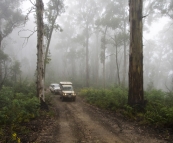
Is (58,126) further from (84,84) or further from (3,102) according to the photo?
(84,84)

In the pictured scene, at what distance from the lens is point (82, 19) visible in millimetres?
31453

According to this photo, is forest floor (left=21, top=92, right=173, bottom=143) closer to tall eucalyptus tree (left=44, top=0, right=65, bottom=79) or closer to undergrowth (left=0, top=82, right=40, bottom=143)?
undergrowth (left=0, top=82, right=40, bottom=143)

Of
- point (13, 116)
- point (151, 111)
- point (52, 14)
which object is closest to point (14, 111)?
point (13, 116)

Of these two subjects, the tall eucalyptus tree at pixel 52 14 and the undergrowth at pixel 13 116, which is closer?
the undergrowth at pixel 13 116

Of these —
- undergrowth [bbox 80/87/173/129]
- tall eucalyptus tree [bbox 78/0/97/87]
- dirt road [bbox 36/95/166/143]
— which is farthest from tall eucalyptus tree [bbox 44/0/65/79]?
dirt road [bbox 36/95/166/143]

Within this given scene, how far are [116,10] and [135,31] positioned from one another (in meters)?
18.1

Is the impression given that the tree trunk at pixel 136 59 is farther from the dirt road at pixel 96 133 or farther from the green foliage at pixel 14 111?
the green foliage at pixel 14 111

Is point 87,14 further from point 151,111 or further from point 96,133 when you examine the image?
point 96,133

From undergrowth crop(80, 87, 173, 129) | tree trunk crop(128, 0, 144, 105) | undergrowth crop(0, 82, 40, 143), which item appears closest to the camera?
undergrowth crop(0, 82, 40, 143)

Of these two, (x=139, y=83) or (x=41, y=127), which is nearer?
(x=41, y=127)

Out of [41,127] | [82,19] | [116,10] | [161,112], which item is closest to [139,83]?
[161,112]

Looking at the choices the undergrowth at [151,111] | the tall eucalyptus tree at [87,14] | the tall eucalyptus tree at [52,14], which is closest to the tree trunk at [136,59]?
the undergrowth at [151,111]

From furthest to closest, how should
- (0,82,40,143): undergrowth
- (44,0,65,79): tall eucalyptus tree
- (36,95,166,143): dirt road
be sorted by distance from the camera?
(44,0,65,79): tall eucalyptus tree → (36,95,166,143): dirt road → (0,82,40,143): undergrowth

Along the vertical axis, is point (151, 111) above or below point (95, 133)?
above
